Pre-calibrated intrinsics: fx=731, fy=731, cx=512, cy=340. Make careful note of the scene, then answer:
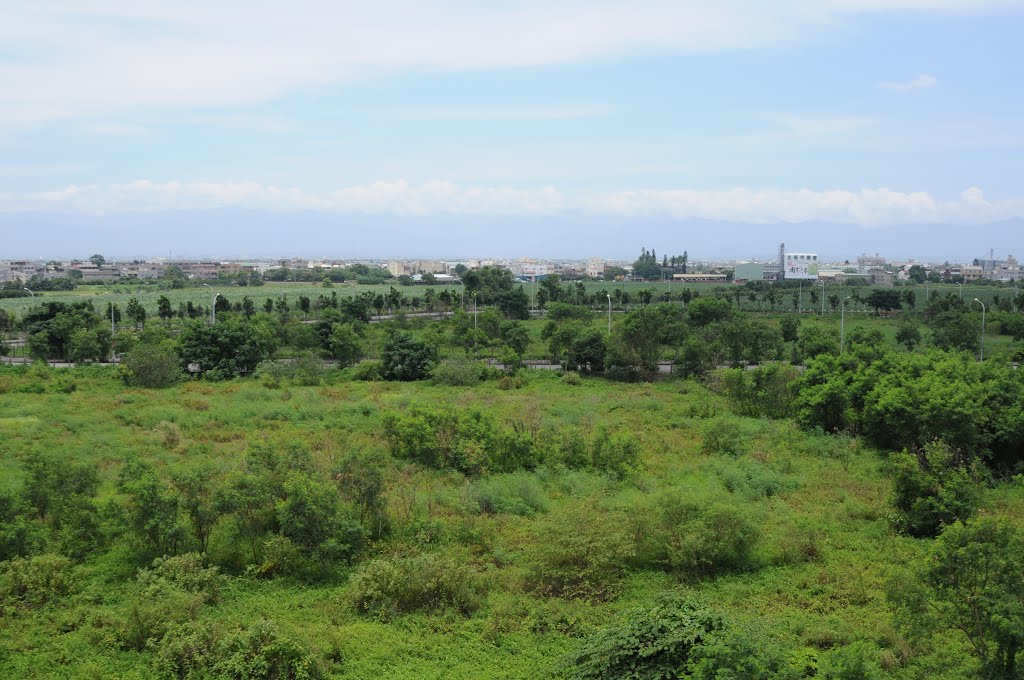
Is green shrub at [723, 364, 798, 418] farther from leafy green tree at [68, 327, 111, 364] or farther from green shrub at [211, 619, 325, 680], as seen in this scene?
leafy green tree at [68, 327, 111, 364]

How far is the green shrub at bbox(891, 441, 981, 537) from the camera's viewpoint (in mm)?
15023

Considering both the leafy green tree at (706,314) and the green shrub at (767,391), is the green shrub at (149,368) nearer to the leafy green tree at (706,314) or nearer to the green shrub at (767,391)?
the green shrub at (767,391)

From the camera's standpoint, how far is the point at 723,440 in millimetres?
23062

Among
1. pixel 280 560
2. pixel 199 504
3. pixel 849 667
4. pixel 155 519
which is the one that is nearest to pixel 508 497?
pixel 280 560

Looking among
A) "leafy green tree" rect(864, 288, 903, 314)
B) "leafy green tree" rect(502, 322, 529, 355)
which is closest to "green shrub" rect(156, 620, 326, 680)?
"leafy green tree" rect(502, 322, 529, 355)

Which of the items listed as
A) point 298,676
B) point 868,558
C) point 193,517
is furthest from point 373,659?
point 868,558

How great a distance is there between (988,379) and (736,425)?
751 centimetres

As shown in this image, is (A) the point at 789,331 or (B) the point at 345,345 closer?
(B) the point at 345,345

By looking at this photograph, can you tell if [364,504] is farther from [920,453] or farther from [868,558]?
[920,453]

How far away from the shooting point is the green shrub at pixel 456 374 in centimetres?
3522

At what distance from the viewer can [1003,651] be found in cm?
953

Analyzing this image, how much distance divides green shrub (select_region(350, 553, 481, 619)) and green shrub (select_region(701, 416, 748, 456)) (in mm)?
12164

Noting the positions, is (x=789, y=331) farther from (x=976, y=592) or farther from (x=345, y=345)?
(x=976, y=592)

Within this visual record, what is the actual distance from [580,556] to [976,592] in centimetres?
622
